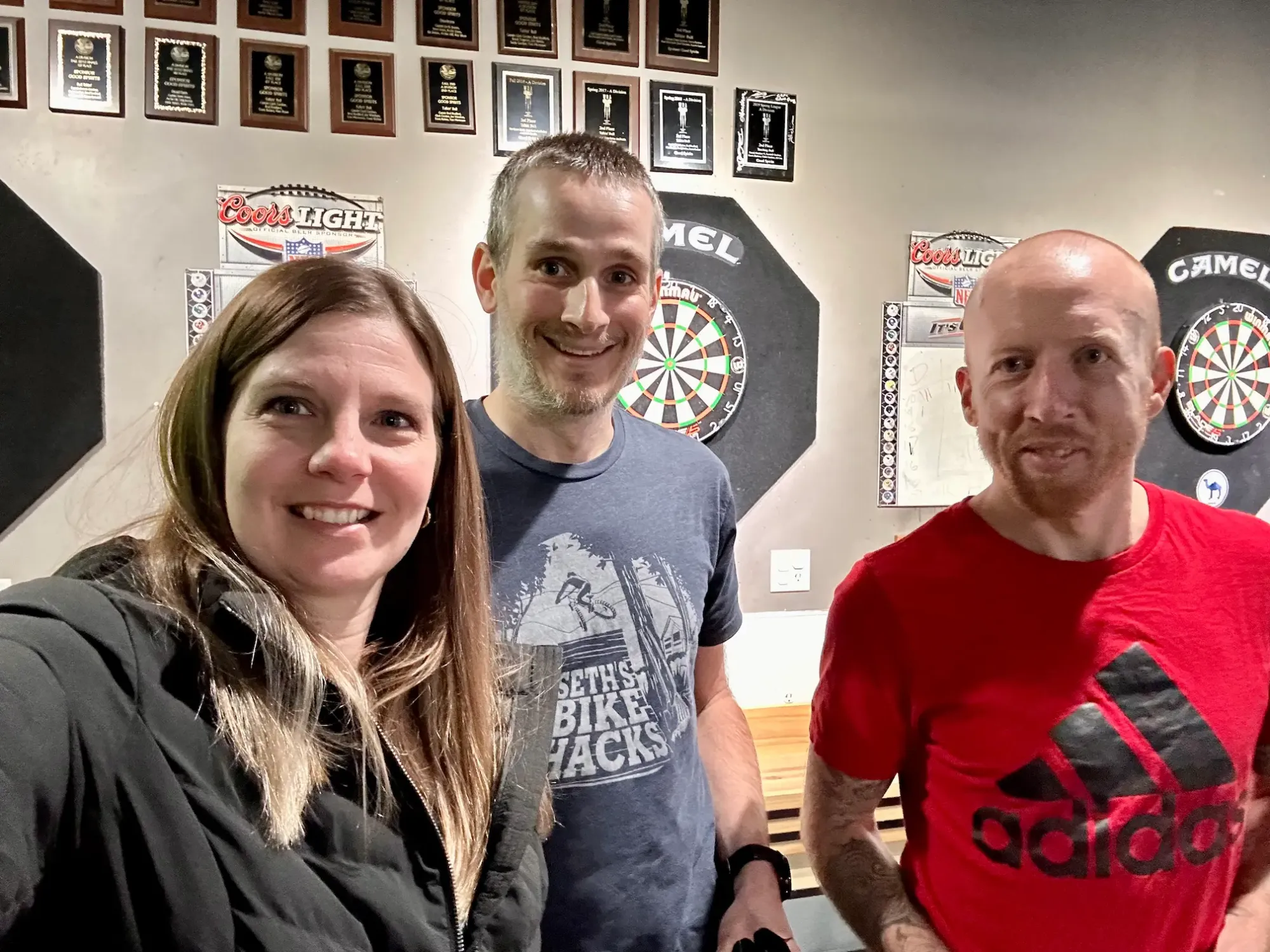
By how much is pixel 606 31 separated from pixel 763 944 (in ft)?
7.33

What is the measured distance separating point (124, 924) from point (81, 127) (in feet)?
6.82

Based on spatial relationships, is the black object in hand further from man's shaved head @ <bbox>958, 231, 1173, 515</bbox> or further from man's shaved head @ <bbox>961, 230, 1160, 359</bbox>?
man's shaved head @ <bbox>961, 230, 1160, 359</bbox>

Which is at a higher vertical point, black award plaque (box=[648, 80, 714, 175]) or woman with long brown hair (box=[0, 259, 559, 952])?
black award plaque (box=[648, 80, 714, 175])

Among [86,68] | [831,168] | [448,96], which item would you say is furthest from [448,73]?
[831,168]

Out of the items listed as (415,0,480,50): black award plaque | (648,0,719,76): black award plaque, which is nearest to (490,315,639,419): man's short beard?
(415,0,480,50): black award plaque

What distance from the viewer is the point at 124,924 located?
0.60 meters

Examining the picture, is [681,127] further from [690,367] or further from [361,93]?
[361,93]

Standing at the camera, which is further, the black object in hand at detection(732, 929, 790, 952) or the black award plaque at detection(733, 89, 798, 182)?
the black award plaque at detection(733, 89, 798, 182)

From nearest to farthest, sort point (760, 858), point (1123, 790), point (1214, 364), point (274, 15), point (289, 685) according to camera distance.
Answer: point (289, 685), point (1123, 790), point (760, 858), point (274, 15), point (1214, 364)

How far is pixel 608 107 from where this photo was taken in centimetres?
228

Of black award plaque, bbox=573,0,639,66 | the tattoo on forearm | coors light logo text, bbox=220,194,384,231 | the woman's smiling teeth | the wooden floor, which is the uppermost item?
black award plaque, bbox=573,0,639,66

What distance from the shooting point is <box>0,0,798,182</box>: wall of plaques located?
6.49 ft

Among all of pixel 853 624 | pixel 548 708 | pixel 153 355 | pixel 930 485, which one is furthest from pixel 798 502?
pixel 153 355

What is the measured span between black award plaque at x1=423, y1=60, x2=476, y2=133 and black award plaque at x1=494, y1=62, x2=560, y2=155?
74 millimetres
